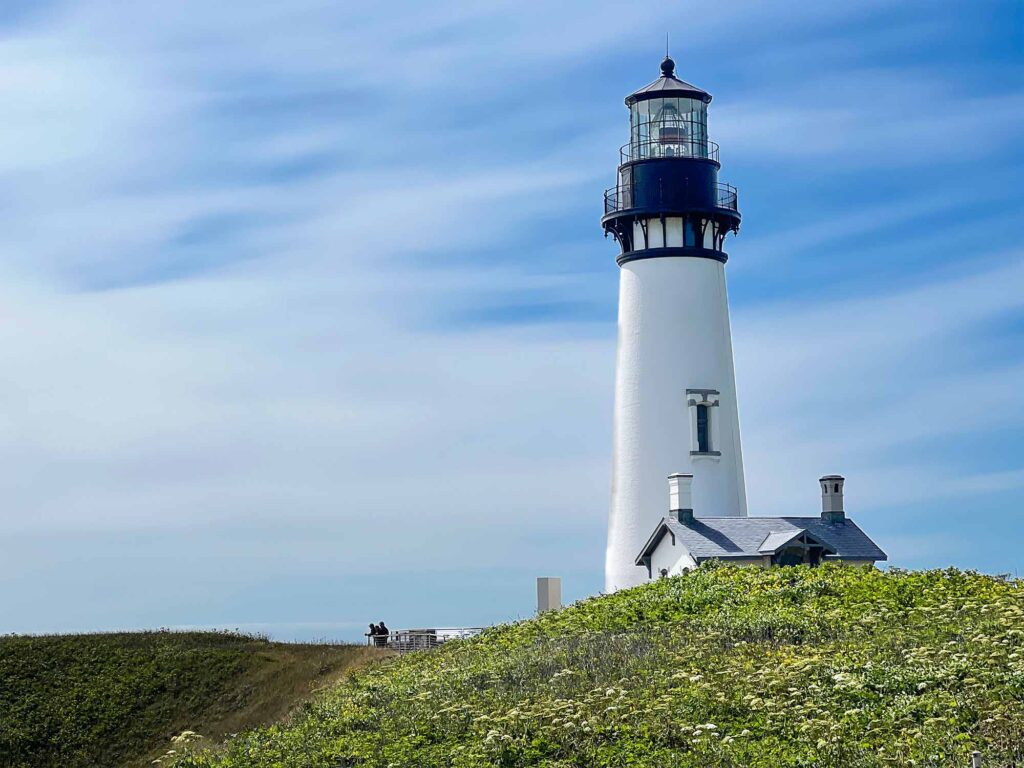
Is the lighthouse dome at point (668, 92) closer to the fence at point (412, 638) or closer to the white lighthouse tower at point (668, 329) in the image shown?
the white lighthouse tower at point (668, 329)

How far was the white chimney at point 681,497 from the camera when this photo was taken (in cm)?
3591

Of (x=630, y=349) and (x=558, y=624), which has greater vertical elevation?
(x=630, y=349)

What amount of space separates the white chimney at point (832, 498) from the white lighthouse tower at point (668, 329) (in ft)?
7.65

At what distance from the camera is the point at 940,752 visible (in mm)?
13828

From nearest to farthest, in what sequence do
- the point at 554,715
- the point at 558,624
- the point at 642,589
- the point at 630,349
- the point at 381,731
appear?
the point at 554,715, the point at 381,731, the point at 558,624, the point at 642,589, the point at 630,349

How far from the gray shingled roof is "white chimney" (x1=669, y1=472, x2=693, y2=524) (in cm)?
21

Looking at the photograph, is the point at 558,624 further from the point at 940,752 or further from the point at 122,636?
the point at 122,636

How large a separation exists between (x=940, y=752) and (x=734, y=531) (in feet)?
72.5

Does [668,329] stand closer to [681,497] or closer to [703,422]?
[703,422]

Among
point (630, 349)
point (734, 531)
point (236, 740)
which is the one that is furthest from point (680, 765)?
point (630, 349)

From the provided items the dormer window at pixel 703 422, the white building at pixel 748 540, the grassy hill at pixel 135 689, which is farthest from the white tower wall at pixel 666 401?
the grassy hill at pixel 135 689

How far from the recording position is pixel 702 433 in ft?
124

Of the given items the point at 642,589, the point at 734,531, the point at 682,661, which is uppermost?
the point at 734,531

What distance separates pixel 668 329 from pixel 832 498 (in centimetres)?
687
